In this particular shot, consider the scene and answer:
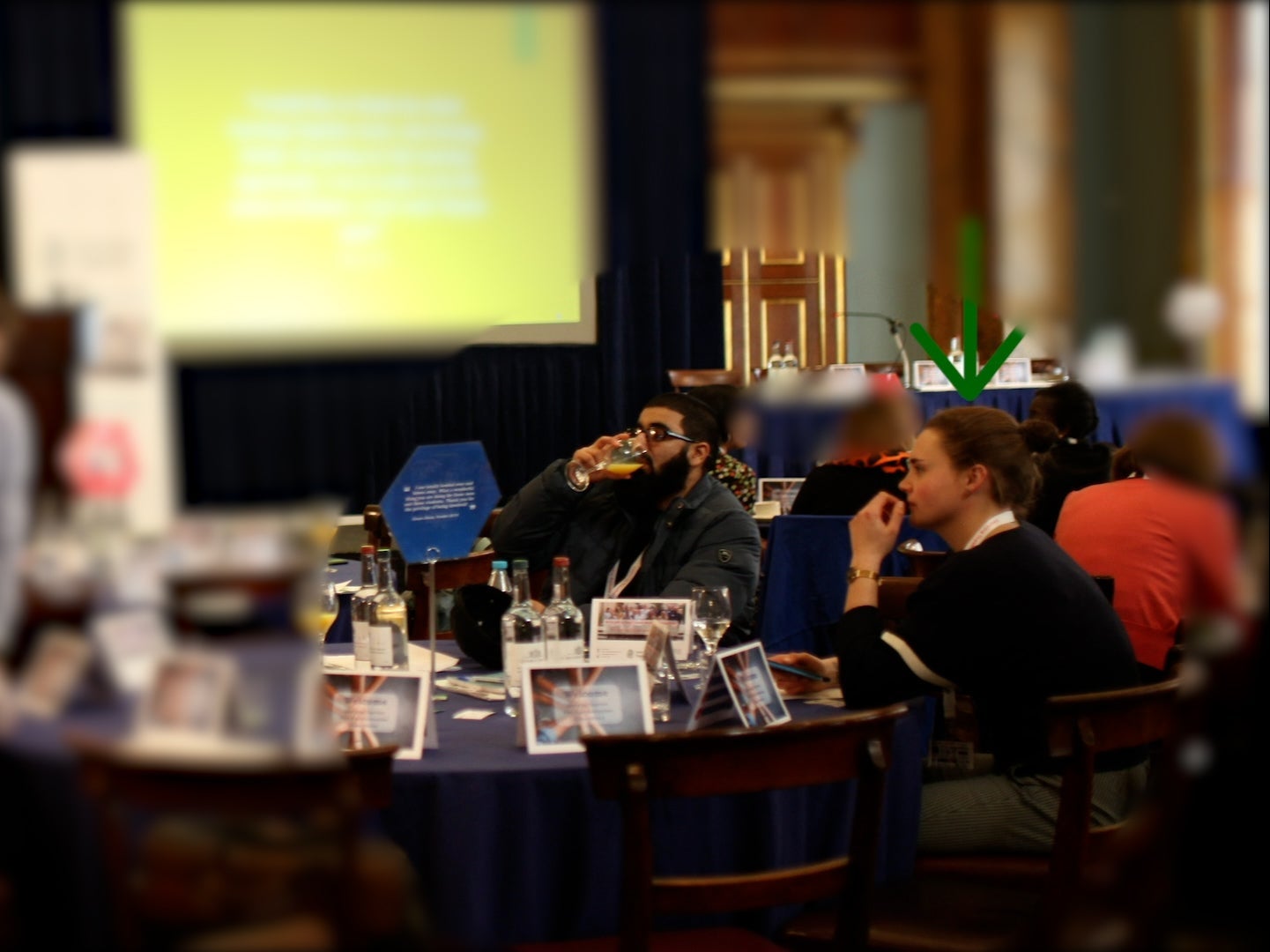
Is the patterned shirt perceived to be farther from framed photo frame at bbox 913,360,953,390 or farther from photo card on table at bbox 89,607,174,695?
photo card on table at bbox 89,607,174,695

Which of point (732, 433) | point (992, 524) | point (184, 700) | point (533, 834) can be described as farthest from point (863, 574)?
point (184, 700)

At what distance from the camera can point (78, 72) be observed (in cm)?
104

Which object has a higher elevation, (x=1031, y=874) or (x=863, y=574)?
(x=863, y=574)

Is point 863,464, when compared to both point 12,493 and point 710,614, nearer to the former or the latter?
point 710,614

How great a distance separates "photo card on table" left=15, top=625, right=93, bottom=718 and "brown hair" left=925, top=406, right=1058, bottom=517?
2205 millimetres

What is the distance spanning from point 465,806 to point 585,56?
1.54 metres

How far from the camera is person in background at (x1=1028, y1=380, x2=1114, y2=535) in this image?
5.58 ft

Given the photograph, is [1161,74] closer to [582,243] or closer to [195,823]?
[582,243]

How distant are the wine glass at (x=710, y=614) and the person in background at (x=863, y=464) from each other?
1.30 feet

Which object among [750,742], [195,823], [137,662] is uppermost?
[137,662]

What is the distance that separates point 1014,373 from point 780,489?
141 cm

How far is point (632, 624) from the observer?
2861 millimetres

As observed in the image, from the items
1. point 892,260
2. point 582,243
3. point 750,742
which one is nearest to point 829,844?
point 750,742

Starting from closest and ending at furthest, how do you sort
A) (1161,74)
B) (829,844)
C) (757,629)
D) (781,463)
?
1. (1161,74)
2. (829,844)
3. (781,463)
4. (757,629)
